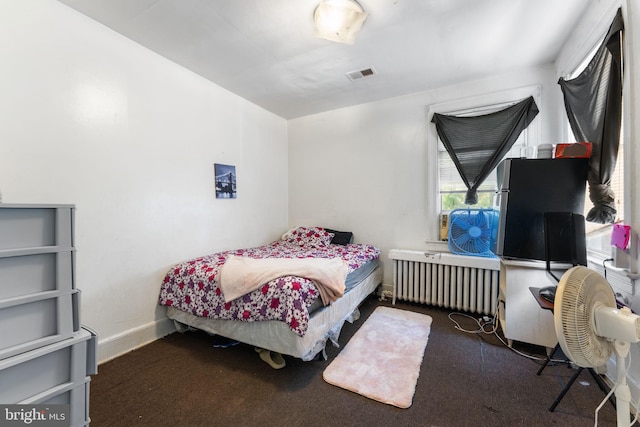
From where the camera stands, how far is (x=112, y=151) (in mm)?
2105

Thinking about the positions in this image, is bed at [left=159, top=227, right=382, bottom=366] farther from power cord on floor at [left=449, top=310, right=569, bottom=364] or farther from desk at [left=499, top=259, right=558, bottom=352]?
desk at [left=499, top=259, right=558, bottom=352]

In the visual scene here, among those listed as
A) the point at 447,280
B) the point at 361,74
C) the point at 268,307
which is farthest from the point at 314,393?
the point at 361,74

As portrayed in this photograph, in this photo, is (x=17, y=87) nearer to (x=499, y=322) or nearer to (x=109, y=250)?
(x=109, y=250)

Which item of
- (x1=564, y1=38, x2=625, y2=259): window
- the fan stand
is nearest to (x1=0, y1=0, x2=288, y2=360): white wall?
the fan stand

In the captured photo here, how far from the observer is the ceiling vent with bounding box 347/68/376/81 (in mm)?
2760

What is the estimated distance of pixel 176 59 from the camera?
99.1 inches

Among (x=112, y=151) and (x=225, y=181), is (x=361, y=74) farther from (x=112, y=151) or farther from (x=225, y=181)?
(x=112, y=151)

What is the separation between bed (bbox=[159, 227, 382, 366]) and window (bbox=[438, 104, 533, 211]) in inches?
51.5

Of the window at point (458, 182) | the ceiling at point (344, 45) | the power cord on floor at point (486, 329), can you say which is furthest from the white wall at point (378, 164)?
the power cord on floor at point (486, 329)

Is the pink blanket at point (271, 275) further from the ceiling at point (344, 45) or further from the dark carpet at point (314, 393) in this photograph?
the ceiling at point (344, 45)

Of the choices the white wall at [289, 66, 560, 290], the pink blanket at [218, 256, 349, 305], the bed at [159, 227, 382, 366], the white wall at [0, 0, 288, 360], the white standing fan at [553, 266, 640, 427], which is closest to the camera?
the white standing fan at [553, 266, 640, 427]

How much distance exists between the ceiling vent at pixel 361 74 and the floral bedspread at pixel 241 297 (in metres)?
1.98

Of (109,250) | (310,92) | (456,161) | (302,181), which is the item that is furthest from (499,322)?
(109,250)

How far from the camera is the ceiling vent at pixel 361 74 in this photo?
2.76 m
